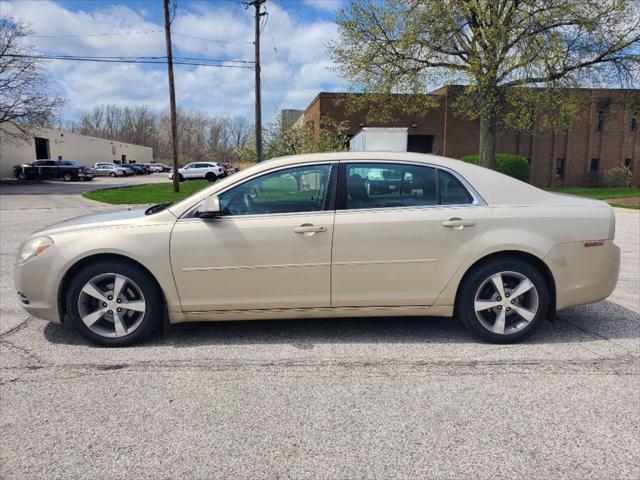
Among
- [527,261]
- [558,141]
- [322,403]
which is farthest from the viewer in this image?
[558,141]

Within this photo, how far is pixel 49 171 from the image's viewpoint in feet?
136

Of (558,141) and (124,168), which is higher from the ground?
(558,141)

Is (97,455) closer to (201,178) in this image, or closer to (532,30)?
(532,30)

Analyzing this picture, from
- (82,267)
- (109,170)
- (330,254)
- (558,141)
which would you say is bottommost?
(82,267)

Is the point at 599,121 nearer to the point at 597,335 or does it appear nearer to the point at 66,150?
the point at 597,335

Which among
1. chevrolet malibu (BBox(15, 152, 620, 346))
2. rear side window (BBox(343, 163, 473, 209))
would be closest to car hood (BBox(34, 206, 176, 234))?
chevrolet malibu (BBox(15, 152, 620, 346))

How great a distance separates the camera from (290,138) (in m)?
24.4

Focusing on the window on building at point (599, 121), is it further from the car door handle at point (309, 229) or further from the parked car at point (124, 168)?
the parked car at point (124, 168)

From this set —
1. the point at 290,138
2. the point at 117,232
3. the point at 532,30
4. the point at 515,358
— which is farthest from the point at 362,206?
the point at 290,138

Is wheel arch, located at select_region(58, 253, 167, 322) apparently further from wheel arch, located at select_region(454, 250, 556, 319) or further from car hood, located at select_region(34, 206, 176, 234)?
wheel arch, located at select_region(454, 250, 556, 319)

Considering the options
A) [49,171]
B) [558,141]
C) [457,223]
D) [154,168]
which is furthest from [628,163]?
[154,168]

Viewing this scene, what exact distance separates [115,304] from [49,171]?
1756 inches

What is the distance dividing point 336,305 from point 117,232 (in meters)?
1.88

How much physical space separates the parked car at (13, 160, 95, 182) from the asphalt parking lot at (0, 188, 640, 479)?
141ft
